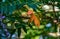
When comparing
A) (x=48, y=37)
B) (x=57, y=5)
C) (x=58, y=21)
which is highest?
(x=57, y=5)

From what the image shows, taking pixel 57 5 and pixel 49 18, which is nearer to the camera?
pixel 57 5

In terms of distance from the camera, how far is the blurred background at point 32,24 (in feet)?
6.15

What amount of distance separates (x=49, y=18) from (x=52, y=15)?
0.04 meters

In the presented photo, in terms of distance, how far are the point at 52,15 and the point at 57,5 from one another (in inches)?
6.1

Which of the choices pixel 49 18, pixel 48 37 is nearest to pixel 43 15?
pixel 49 18

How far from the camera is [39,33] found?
206cm

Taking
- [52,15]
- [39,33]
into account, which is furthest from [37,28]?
[52,15]

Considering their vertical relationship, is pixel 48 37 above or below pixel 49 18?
below

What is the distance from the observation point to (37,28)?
2.04 meters

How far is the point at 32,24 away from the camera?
200cm

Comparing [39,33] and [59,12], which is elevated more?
[59,12]

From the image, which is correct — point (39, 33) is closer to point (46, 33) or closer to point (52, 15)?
point (46, 33)

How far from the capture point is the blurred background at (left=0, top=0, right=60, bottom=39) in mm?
1873

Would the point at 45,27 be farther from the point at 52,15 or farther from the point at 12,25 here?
the point at 12,25
